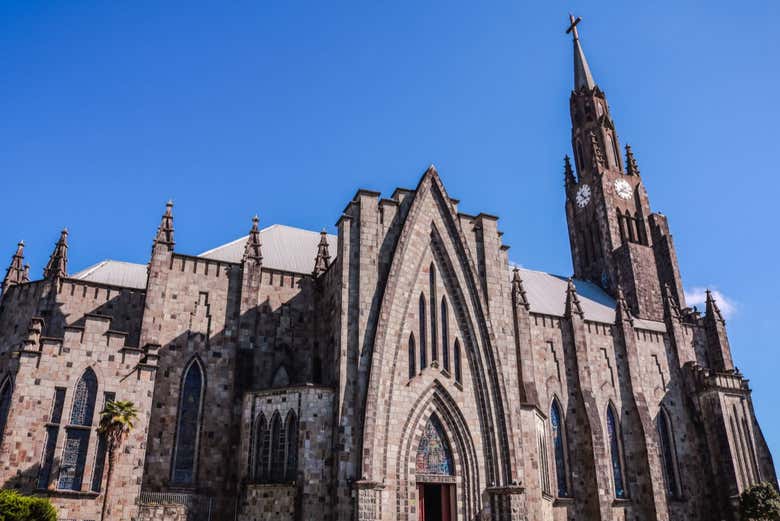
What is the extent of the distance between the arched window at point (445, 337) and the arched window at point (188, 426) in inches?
483

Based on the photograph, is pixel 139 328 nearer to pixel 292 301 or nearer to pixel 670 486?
pixel 292 301

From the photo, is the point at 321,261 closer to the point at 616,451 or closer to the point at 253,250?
the point at 253,250

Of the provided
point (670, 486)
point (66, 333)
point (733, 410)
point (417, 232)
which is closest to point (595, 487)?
point (670, 486)

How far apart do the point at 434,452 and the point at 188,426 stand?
12.1 m

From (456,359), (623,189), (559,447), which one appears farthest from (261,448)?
(623,189)

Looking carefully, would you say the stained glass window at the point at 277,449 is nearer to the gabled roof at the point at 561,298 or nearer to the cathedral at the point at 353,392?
the cathedral at the point at 353,392

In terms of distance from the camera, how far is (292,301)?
37344 mm

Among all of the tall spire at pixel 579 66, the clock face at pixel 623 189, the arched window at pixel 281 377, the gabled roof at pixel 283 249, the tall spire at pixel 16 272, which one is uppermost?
the tall spire at pixel 579 66

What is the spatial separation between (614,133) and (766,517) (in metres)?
37.3

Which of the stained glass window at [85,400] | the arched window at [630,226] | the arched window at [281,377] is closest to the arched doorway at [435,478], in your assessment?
the arched window at [281,377]

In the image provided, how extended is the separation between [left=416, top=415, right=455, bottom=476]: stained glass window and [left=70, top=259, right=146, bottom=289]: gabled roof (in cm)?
1772

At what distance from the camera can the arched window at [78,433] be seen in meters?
27.5

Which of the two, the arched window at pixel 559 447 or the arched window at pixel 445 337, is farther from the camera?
the arched window at pixel 559 447

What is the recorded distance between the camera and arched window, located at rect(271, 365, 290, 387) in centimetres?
3503
